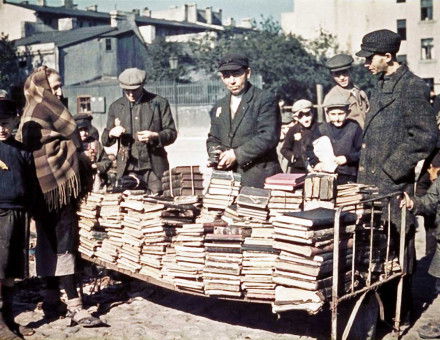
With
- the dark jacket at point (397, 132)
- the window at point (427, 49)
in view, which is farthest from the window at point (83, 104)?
the dark jacket at point (397, 132)

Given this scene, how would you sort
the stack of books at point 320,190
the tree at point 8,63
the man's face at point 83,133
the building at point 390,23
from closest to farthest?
the stack of books at point 320,190
the man's face at point 83,133
the tree at point 8,63
the building at point 390,23

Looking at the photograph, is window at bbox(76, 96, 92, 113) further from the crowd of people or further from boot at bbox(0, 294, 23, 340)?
boot at bbox(0, 294, 23, 340)

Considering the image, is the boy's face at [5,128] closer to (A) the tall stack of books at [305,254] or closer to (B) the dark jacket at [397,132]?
(A) the tall stack of books at [305,254]

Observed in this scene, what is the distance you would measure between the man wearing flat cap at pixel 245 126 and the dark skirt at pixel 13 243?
1.92 metres

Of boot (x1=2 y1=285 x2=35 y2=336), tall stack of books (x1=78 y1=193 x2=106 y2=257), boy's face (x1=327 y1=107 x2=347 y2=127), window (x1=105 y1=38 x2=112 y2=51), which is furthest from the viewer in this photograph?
window (x1=105 y1=38 x2=112 y2=51)

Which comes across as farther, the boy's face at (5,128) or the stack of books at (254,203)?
the boy's face at (5,128)

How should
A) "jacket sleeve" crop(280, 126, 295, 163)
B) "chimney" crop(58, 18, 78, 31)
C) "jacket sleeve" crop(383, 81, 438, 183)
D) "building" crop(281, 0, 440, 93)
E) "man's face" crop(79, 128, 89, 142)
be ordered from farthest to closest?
1. "chimney" crop(58, 18, 78, 31)
2. "building" crop(281, 0, 440, 93)
3. "jacket sleeve" crop(280, 126, 295, 163)
4. "man's face" crop(79, 128, 89, 142)
5. "jacket sleeve" crop(383, 81, 438, 183)

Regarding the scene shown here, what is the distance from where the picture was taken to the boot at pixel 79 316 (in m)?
5.88

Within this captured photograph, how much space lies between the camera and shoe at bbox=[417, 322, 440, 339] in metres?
5.42

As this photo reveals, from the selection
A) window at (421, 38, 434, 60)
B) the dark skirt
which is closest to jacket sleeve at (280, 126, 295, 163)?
the dark skirt

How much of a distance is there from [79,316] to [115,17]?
2289 inches

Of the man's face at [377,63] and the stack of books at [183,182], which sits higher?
the man's face at [377,63]

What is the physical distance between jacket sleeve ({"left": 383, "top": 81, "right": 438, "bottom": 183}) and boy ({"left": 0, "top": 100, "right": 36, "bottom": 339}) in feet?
10.7

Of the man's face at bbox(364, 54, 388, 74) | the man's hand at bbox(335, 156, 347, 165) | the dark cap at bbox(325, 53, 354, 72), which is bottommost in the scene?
the man's hand at bbox(335, 156, 347, 165)
